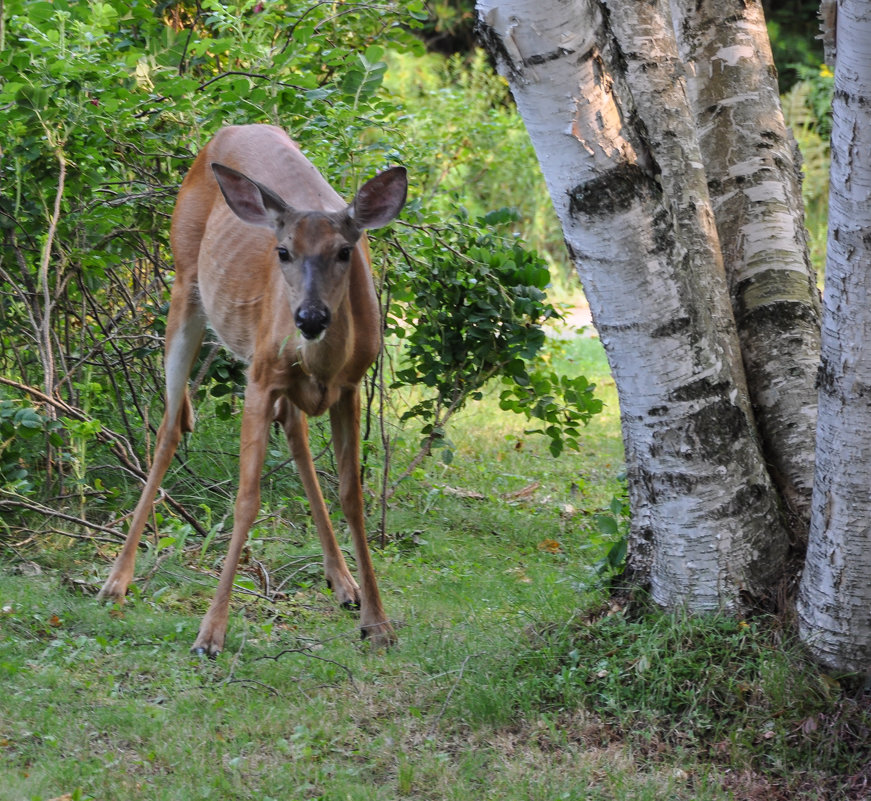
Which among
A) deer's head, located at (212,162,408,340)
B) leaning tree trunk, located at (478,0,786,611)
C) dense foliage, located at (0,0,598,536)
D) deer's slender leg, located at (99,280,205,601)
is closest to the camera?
leaning tree trunk, located at (478,0,786,611)

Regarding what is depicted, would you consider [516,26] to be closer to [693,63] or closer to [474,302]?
[693,63]

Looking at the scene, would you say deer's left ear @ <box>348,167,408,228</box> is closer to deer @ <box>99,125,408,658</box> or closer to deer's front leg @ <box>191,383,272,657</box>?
deer @ <box>99,125,408,658</box>

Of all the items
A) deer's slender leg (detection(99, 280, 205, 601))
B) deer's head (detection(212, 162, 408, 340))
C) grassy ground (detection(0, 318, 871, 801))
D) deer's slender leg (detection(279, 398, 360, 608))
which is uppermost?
deer's head (detection(212, 162, 408, 340))

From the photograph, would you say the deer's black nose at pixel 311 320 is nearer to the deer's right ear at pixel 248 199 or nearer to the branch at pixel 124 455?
the deer's right ear at pixel 248 199

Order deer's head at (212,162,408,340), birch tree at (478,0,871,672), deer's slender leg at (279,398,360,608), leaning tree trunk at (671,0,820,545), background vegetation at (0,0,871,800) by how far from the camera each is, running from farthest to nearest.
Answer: deer's slender leg at (279,398,360,608) → deer's head at (212,162,408,340) → leaning tree trunk at (671,0,820,545) → background vegetation at (0,0,871,800) → birch tree at (478,0,871,672)

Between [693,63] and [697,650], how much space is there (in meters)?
2.17

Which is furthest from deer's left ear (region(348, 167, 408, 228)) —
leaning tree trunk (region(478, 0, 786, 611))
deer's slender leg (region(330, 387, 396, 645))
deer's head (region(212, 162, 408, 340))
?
leaning tree trunk (region(478, 0, 786, 611))

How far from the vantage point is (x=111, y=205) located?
5637 millimetres

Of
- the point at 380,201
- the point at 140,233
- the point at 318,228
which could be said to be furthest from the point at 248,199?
the point at 140,233

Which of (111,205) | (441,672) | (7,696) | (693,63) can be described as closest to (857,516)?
(441,672)

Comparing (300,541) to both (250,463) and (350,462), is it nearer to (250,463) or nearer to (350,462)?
(350,462)

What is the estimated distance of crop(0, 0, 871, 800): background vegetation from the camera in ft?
10.8

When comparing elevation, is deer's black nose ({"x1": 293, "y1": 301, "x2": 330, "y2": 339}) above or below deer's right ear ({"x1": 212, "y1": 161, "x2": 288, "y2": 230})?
below

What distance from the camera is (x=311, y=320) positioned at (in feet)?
13.3
